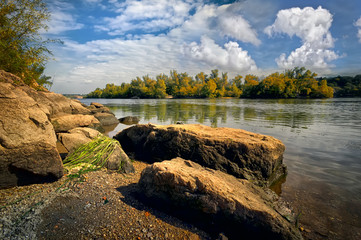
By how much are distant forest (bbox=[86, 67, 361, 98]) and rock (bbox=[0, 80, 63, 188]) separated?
296 feet

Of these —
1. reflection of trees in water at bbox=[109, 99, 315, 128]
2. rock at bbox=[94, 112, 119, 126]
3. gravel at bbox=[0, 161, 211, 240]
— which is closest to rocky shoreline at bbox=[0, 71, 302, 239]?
gravel at bbox=[0, 161, 211, 240]

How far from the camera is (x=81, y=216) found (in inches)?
111

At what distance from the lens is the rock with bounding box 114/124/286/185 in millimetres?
4797

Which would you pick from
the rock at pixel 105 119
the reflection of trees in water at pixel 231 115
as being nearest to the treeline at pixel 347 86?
the reflection of trees in water at pixel 231 115

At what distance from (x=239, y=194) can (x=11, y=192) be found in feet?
14.0

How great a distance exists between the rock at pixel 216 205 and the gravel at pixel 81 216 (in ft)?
0.90

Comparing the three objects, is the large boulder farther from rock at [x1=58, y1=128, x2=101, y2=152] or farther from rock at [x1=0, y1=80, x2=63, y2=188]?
rock at [x1=0, y1=80, x2=63, y2=188]

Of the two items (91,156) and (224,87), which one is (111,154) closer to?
(91,156)

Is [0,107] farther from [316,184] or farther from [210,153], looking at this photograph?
[316,184]

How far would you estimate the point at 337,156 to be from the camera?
6.97 metres

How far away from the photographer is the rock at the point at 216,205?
2793mm

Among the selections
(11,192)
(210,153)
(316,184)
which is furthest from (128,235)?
(316,184)

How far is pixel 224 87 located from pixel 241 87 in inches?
432

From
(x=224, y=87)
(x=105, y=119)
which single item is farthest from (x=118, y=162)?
(x=224, y=87)
